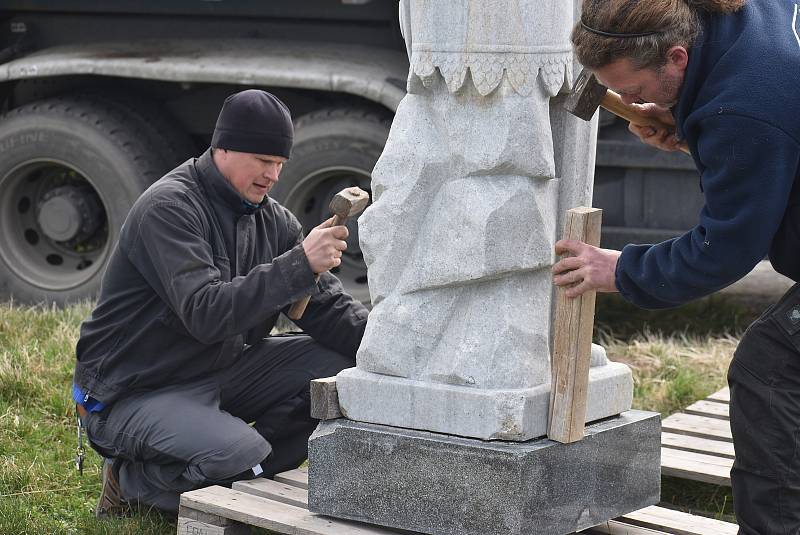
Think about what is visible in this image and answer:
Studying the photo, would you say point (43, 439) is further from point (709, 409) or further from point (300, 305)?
point (709, 409)

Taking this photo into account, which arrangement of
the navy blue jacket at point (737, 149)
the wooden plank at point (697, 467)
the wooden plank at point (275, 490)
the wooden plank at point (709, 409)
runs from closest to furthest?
the navy blue jacket at point (737, 149), the wooden plank at point (275, 490), the wooden plank at point (697, 467), the wooden plank at point (709, 409)

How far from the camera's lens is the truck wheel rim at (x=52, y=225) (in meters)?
5.68

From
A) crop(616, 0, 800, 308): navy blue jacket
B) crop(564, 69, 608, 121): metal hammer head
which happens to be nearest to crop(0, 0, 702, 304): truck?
crop(564, 69, 608, 121): metal hammer head

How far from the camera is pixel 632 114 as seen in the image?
294cm

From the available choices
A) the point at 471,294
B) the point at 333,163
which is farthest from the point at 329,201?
the point at 471,294

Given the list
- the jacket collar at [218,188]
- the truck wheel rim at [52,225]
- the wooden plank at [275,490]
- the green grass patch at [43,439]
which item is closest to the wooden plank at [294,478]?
the wooden plank at [275,490]

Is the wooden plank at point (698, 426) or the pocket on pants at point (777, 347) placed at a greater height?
the pocket on pants at point (777, 347)

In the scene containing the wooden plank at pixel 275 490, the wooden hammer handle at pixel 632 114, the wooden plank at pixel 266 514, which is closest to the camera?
the wooden hammer handle at pixel 632 114

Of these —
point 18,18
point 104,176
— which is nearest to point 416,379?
point 104,176

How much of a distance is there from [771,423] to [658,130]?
759 mm

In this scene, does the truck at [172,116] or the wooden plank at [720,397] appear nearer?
the wooden plank at [720,397]

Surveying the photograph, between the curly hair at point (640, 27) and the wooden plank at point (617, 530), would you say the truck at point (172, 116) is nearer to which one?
the wooden plank at point (617, 530)

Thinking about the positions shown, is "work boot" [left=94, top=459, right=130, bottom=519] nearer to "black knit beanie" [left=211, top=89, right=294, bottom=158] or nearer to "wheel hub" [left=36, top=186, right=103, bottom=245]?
"black knit beanie" [left=211, top=89, right=294, bottom=158]

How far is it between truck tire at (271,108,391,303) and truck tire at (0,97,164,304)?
0.71 meters
